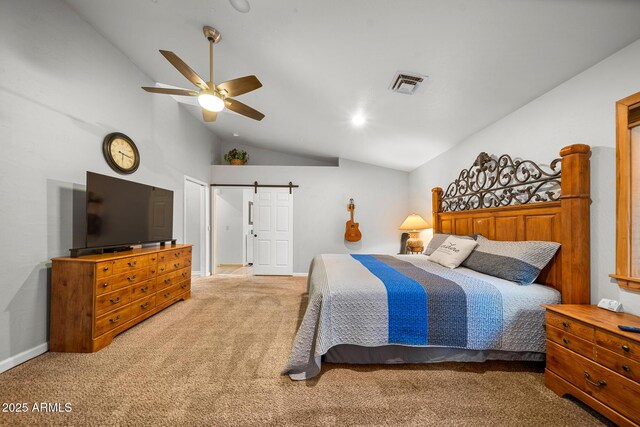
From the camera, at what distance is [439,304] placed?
1.66 meters

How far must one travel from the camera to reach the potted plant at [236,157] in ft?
16.2

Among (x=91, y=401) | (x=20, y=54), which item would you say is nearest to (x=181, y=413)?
(x=91, y=401)

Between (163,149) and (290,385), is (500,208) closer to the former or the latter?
(290,385)

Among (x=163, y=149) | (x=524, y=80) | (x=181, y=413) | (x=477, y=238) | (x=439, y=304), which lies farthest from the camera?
(x=163, y=149)

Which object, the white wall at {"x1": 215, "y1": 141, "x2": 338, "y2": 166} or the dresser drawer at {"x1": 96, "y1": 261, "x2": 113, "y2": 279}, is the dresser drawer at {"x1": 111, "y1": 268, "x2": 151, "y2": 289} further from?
the white wall at {"x1": 215, "y1": 141, "x2": 338, "y2": 166}

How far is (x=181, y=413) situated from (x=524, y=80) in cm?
335

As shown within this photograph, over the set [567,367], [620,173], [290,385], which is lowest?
[290,385]

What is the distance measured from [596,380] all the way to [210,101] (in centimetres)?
318

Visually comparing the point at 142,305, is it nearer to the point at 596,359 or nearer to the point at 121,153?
the point at 121,153

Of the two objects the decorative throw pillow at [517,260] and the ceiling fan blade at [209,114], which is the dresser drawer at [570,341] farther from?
the ceiling fan blade at [209,114]

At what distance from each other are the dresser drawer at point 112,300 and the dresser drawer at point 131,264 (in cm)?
19

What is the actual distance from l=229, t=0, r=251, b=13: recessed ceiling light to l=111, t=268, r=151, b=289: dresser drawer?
2484 mm

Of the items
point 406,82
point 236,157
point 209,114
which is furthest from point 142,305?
point 406,82

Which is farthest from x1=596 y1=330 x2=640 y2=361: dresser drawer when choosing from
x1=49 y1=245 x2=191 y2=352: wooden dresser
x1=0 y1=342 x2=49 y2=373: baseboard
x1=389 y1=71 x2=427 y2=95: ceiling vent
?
x1=0 y1=342 x2=49 y2=373: baseboard
